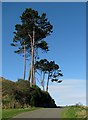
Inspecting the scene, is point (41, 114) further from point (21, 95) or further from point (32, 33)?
point (32, 33)

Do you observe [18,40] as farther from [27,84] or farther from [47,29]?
[27,84]

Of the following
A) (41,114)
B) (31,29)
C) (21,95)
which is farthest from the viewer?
(31,29)

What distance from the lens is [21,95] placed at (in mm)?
38625

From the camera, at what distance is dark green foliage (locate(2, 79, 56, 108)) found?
3672cm

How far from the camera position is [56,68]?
187 ft

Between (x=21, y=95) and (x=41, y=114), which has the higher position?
(x=21, y=95)

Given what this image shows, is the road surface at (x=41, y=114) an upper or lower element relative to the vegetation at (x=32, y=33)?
lower

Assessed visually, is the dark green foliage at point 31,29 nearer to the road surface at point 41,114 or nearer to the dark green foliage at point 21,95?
the dark green foliage at point 21,95

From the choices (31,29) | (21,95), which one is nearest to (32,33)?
(31,29)

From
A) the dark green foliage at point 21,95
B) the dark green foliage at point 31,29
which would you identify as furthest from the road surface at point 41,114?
the dark green foliage at point 31,29

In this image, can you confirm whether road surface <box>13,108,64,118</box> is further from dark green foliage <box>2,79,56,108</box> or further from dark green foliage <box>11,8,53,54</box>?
dark green foliage <box>11,8,53,54</box>

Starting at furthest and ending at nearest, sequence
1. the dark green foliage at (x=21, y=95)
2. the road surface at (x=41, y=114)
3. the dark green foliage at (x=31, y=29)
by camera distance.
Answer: the dark green foliage at (x=31, y=29) < the dark green foliage at (x=21, y=95) < the road surface at (x=41, y=114)

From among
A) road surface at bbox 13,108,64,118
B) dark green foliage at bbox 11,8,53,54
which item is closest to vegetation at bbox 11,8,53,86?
dark green foliage at bbox 11,8,53,54

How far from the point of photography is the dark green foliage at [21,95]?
3672cm
